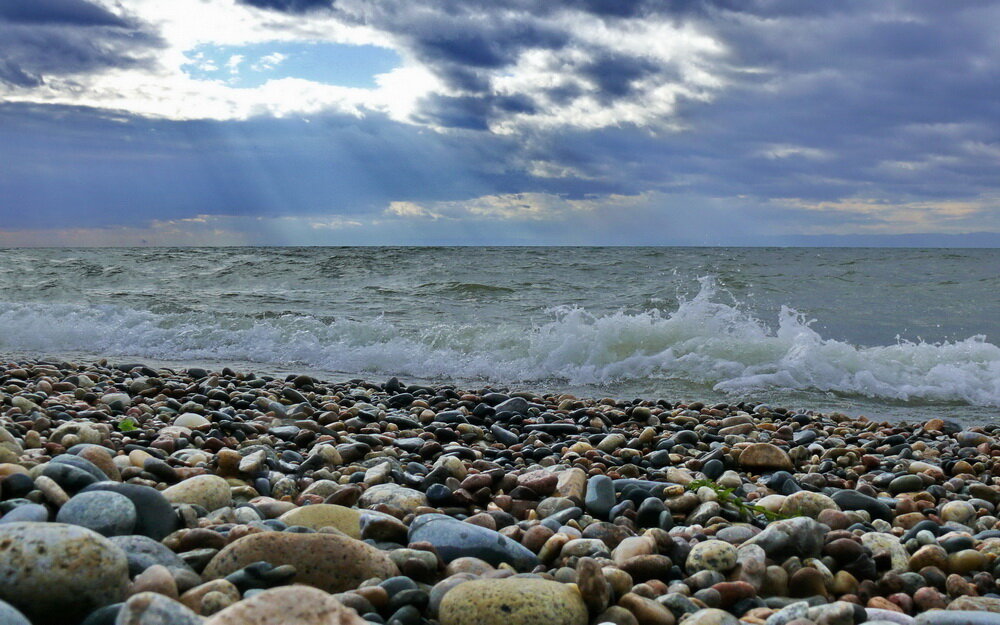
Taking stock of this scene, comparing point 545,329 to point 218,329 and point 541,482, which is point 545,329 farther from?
point 541,482

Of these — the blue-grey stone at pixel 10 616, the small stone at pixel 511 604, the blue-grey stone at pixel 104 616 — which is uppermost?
the blue-grey stone at pixel 10 616

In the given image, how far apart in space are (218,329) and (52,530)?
826cm

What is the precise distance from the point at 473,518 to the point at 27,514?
1311mm

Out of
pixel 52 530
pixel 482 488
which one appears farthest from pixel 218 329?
pixel 52 530

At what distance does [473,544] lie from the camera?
7.04 ft

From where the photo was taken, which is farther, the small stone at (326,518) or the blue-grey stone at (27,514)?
the small stone at (326,518)

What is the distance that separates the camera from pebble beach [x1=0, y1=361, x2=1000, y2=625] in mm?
1645

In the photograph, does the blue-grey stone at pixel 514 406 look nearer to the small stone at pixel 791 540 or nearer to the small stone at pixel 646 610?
the small stone at pixel 791 540

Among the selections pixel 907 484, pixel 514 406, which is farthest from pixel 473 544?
pixel 514 406

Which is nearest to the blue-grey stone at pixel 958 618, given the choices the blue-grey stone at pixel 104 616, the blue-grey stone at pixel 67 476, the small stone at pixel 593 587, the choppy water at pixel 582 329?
the small stone at pixel 593 587

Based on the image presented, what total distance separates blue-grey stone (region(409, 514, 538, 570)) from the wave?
4.77m

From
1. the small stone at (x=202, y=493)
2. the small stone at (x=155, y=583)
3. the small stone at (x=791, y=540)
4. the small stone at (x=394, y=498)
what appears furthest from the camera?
the small stone at (x=394, y=498)

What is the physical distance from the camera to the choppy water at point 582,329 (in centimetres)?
679

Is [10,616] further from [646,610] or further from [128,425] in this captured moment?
[128,425]
